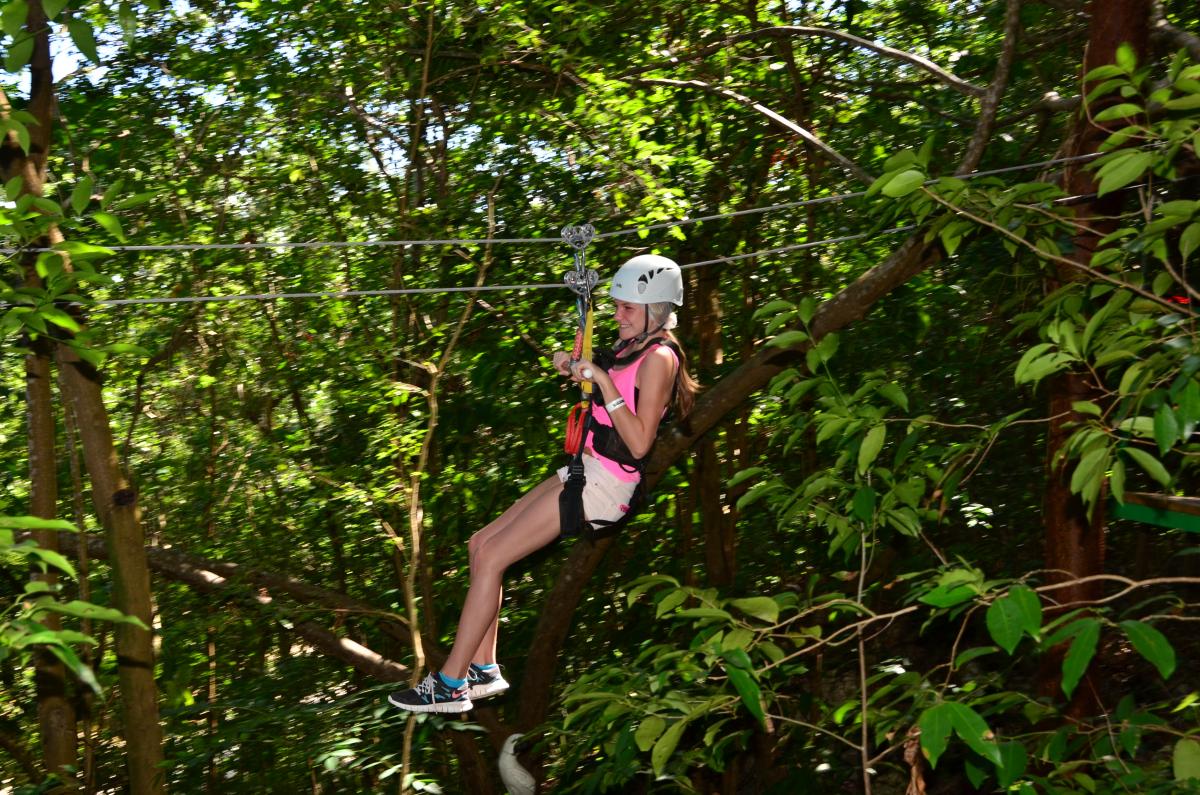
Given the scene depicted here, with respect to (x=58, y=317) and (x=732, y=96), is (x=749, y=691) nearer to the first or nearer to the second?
(x=58, y=317)

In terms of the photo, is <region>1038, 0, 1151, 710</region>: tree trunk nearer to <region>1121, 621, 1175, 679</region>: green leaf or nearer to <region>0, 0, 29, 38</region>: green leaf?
<region>1121, 621, 1175, 679</region>: green leaf

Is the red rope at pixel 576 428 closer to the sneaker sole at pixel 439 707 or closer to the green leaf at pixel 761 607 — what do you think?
the sneaker sole at pixel 439 707

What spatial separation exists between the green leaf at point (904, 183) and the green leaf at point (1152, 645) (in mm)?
800

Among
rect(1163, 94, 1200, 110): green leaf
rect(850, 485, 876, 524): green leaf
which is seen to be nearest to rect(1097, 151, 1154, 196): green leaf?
rect(1163, 94, 1200, 110): green leaf

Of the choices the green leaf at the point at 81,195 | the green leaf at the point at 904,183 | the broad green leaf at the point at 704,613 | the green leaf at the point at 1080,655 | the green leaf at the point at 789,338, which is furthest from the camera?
the green leaf at the point at 81,195

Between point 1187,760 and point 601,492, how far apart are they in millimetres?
1996

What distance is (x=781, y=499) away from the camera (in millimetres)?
2869

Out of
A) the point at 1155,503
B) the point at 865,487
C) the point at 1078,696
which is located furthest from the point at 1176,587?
the point at 865,487

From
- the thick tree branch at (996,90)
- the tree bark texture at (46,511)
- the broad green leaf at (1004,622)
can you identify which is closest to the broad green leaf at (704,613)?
the broad green leaf at (1004,622)

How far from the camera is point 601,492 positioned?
12.1 feet

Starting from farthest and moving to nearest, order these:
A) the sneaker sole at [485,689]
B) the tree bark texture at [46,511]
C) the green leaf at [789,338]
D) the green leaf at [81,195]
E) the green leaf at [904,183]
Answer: the tree bark texture at [46,511]
the sneaker sole at [485,689]
the green leaf at [81,195]
the green leaf at [789,338]
the green leaf at [904,183]

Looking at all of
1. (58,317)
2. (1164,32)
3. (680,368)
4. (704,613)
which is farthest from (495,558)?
(1164,32)

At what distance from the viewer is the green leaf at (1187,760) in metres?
1.97

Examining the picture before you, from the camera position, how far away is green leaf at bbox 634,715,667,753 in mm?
2201
